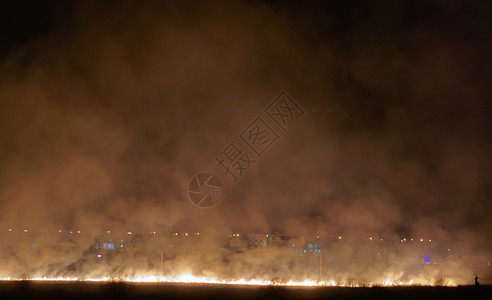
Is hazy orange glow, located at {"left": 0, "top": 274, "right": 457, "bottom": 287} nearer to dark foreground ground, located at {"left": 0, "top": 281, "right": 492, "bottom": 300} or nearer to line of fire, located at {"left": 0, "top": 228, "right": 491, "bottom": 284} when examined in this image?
line of fire, located at {"left": 0, "top": 228, "right": 491, "bottom": 284}

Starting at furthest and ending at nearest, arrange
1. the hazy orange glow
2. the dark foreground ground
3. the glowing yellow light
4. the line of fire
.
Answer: the line of fire < the glowing yellow light < the hazy orange glow < the dark foreground ground

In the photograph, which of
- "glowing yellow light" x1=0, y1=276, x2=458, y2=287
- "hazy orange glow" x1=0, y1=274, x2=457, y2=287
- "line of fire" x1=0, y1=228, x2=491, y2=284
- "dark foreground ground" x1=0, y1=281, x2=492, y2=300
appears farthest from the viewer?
"line of fire" x1=0, y1=228, x2=491, y2=284

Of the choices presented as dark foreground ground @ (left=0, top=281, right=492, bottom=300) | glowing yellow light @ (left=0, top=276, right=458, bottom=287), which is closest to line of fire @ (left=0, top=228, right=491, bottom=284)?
glowing yellow light @ (left=0, top=276, right=458, bottom=287)

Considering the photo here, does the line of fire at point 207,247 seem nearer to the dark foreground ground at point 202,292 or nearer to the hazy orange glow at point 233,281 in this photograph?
the hazy orange glow at point 233,281

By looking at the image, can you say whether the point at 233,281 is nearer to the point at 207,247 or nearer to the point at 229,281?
→ the point at 229,281

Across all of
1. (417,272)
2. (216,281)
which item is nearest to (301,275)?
(216,281)

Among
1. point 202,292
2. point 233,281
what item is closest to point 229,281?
point 233,281

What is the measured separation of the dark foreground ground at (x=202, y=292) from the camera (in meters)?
9.55

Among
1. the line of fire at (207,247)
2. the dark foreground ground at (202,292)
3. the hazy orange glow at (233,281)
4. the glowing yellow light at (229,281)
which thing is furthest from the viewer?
the line of fire at (207,247)

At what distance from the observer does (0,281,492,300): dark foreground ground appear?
955 centimetres

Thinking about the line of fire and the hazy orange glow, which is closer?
the hazy orange glow

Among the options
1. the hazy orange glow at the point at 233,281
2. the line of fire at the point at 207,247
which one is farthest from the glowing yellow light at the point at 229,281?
the line of fire at the point at 207,247

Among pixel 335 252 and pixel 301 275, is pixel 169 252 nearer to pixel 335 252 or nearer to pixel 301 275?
pixel 301 275

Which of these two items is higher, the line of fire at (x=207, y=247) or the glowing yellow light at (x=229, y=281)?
the line of fire at (x=207, y=247)
